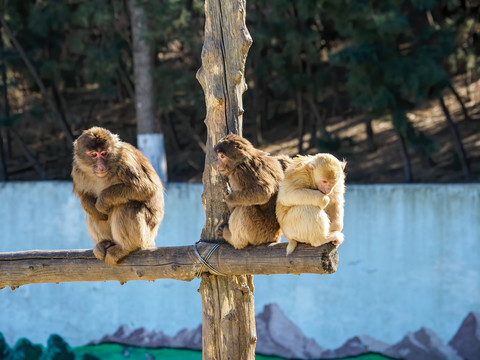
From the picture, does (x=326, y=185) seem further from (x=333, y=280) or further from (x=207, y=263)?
(x=333, y=280)

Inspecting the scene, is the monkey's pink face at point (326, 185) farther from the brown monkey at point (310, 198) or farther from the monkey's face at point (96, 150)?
the monkey's face at point (96, 150)

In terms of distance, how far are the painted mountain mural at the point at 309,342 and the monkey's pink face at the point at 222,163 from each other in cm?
510

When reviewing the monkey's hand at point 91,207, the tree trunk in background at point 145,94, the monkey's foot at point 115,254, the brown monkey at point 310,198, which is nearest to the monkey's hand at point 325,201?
the brown monkey at point 310,198

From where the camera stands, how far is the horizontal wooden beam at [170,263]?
15.6 feet

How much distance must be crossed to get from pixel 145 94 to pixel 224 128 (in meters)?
6.43

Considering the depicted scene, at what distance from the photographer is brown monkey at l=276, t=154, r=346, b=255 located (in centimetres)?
459

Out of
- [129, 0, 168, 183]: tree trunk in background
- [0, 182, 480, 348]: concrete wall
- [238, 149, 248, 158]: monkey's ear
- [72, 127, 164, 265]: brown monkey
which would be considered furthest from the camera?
[129, 0, 168, 183]: tree trunk in background

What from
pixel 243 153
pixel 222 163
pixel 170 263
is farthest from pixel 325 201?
pixel 170 263

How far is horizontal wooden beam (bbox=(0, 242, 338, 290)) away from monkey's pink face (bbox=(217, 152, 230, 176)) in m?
0.60

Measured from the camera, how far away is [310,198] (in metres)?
4.65

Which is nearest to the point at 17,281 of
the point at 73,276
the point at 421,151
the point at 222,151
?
the point at 73,276

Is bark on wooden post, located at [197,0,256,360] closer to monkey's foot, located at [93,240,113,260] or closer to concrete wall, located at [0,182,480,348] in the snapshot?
monkey's foot, located at [93,240,113,260]

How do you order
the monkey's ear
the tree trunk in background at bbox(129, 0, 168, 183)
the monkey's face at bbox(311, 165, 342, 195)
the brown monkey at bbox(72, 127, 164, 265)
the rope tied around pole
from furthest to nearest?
the tree trunk in background at bbox(129, 0, 168, 183), the brown monkey at bbox(72, 127, 164, 265), the rope tied around pole, the monkey's ear, the monkey's face at bbox(311, 165, 342, 195)

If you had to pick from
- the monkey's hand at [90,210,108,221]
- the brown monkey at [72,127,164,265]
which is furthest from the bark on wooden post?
the monkey's hand at [90,210,108,221]
